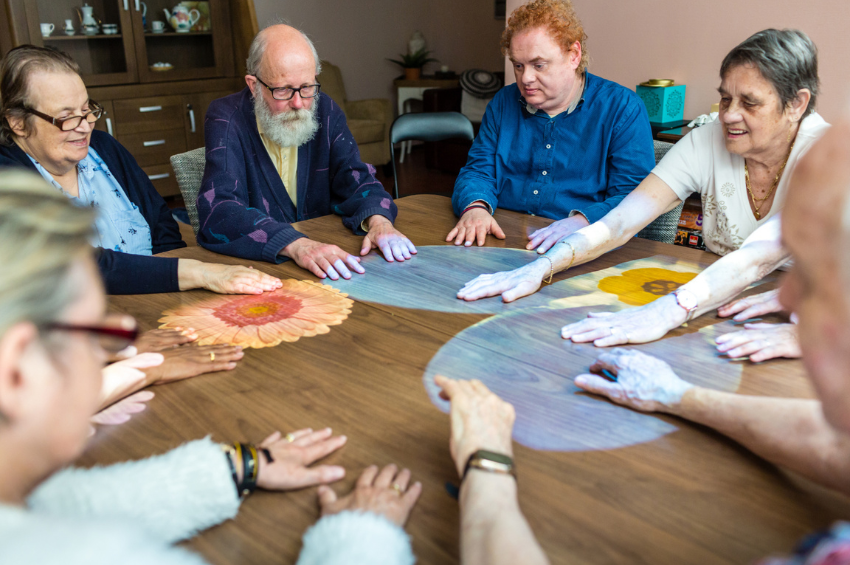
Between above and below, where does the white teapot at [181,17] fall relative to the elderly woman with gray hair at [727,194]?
above

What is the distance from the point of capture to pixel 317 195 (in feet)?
7.75

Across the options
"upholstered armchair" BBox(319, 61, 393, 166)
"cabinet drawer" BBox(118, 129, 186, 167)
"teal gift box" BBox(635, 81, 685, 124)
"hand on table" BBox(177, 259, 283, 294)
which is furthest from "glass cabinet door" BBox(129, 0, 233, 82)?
"hand on table" BBox(177, 259, 283, 294)

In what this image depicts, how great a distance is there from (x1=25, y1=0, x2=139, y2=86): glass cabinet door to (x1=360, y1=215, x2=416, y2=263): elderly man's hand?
3861mm

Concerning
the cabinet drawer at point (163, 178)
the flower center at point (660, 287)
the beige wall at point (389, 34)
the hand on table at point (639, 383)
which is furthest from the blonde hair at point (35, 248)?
the beige wall at point (389, 34)

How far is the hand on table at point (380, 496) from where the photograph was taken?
82 centimetres

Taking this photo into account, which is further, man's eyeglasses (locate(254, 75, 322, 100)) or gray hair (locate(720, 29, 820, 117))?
man's eyeglasses (locate(254, 75, 322, 100))

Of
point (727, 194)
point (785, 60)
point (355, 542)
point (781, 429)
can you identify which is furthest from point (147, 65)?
point (781, 429)

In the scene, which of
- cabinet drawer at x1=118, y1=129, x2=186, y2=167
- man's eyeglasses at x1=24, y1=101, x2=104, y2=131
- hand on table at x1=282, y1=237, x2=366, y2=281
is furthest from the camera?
cabinet drawer at x1=118, y1=129, x2=186, y2=167

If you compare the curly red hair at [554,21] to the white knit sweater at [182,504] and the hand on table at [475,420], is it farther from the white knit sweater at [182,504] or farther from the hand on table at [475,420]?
the white knit sweater at [182,504]

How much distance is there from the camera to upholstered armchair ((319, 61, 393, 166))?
240 inches

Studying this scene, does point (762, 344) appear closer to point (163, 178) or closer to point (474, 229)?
point (474, 229)

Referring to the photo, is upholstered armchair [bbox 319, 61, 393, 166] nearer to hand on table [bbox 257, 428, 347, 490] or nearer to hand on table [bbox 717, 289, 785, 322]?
hand on table [bbox 717, 289, 785, 322]

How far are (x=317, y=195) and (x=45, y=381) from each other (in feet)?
6.02

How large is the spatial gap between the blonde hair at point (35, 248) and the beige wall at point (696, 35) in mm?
3356
